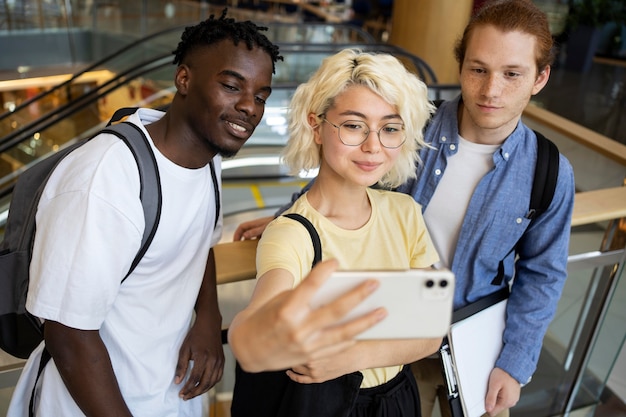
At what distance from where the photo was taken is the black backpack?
4.34 ft

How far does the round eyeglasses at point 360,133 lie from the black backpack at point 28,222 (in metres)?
0.51

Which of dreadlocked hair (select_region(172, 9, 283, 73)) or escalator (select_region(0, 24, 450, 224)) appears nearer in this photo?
dreadlocked hair (select_region(172, 9, 283, 73))

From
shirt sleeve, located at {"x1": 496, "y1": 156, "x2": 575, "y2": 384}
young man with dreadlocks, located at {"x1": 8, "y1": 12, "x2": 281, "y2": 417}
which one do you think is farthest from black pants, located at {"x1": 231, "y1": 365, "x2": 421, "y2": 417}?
shirt sleeve, located at {"x1": 496, "y1": 156, "x2": 575, "y2": 384}

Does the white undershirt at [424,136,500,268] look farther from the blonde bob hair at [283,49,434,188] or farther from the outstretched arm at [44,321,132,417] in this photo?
the outstretched arm at [44,321,132,417]

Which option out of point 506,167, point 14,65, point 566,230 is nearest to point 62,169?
point 506,167

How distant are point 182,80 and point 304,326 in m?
0.98

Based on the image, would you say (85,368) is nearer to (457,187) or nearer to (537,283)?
(457,187)

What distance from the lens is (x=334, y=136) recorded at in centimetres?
143

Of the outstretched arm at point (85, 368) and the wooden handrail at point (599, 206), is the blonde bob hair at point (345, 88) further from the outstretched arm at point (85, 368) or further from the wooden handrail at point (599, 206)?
the wooden handrail at point (599, 206)

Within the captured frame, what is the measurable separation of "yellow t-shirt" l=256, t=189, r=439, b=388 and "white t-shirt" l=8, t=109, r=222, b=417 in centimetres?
28

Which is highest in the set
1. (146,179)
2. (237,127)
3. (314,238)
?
(237,127)

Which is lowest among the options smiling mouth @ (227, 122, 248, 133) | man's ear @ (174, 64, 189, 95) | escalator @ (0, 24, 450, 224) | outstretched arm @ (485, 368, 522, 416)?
escalator @ (0, 24, 450, 224)

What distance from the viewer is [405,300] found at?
34.6 inches

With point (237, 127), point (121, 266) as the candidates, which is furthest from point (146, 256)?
point (237, 127)
